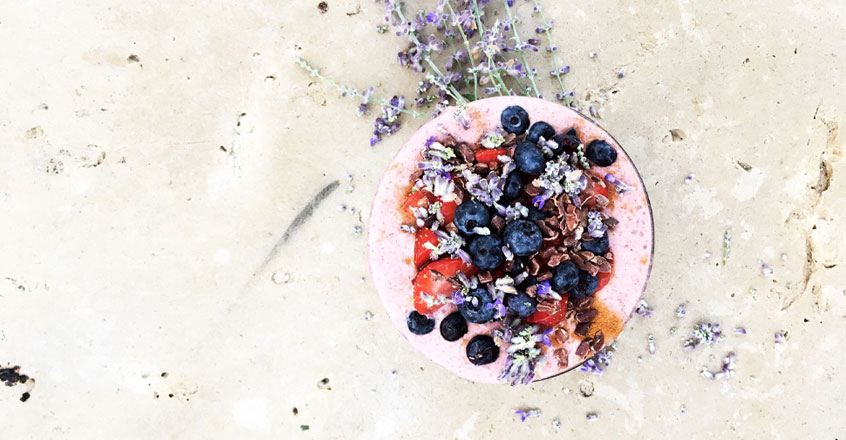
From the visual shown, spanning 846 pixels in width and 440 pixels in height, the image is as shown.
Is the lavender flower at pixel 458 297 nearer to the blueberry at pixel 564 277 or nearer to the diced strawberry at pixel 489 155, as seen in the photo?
the blueberry at pixel 564 277

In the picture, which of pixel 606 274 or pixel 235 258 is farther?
pixel 235 258

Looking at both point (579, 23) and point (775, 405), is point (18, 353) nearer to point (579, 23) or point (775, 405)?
point (579, 23)

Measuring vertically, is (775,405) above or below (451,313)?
below

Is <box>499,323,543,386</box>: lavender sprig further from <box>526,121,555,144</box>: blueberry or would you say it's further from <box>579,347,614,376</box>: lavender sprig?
<box>526,121,555,144</box>: blueberry

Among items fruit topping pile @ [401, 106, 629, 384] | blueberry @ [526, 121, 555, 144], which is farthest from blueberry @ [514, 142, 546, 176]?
blueberry @ [526, 121, 555, 144]

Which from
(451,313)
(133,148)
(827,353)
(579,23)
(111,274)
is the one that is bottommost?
(827,353)

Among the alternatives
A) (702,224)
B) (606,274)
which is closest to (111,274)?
(606,274)
